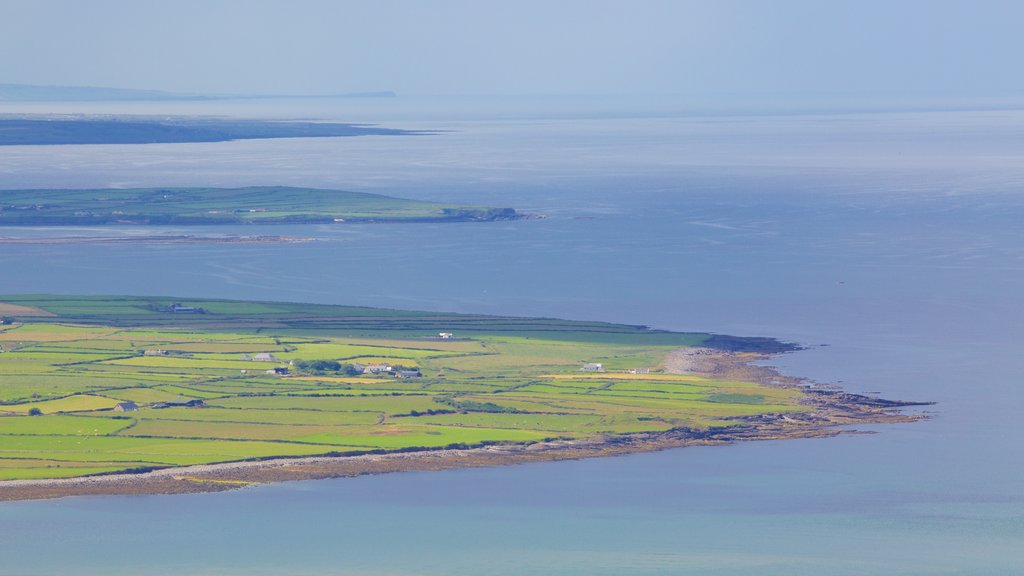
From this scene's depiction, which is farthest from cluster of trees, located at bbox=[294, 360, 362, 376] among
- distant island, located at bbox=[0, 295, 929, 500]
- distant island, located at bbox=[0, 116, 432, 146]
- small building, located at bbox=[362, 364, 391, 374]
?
distant island, located at bbox=[0, 116, 432, 146]

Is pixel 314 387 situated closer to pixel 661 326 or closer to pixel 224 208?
pixel 661 326

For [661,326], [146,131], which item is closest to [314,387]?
[661,326]

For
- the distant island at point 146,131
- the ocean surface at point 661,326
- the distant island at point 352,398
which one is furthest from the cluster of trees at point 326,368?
the distant island at point 146,131

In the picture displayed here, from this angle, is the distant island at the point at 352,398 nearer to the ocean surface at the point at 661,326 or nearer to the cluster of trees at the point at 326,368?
the cluster of trees at the point at 326,368

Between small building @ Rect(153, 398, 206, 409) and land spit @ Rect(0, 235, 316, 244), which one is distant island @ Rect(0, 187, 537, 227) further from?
small building @ Rect(153, 398, 206, 409)

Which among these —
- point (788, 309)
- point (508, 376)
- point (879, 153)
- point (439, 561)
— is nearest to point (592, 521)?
point (439, 561)

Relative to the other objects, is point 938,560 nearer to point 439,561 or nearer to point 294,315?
point 439,561
